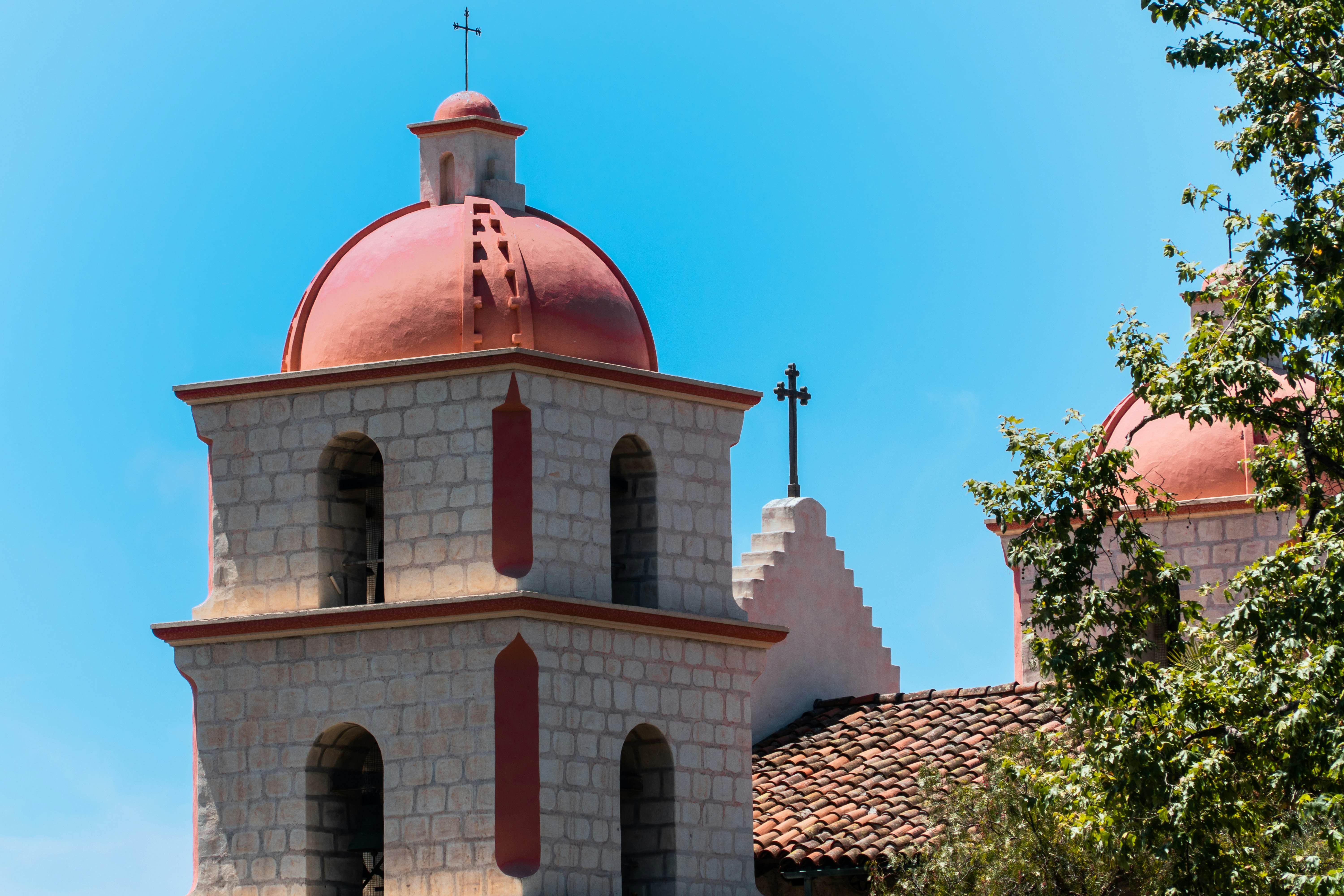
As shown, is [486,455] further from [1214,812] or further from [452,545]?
[1214,812]

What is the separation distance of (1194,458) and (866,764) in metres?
4.31

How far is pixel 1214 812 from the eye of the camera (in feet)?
57.8

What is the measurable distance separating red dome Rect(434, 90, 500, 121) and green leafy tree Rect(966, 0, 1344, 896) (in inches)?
247

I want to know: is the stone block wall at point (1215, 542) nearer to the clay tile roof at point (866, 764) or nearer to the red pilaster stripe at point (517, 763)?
the clay tile roof at point (866, 764)

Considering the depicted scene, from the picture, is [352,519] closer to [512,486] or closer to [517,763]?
[512,486]

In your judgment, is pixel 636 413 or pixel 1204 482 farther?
pixel 1204 482

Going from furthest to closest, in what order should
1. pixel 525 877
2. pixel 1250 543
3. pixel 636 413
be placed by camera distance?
pixel 1250 543, pixel 636 413, pixel 525 877

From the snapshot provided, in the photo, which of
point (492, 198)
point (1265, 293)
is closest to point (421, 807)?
point (492, 198)

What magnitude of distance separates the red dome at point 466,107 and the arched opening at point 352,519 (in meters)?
3.18

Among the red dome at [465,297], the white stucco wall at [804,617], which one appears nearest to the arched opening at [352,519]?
the red dome at [465,297]

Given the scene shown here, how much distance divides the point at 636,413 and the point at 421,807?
382cm

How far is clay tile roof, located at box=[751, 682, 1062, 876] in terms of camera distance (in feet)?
73.9

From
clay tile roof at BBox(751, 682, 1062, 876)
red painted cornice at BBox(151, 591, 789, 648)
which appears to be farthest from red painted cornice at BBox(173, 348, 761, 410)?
clay tile roof at BBox(751, 682, 1062, 876)

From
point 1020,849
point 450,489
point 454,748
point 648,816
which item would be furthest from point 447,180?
point 1020,849
